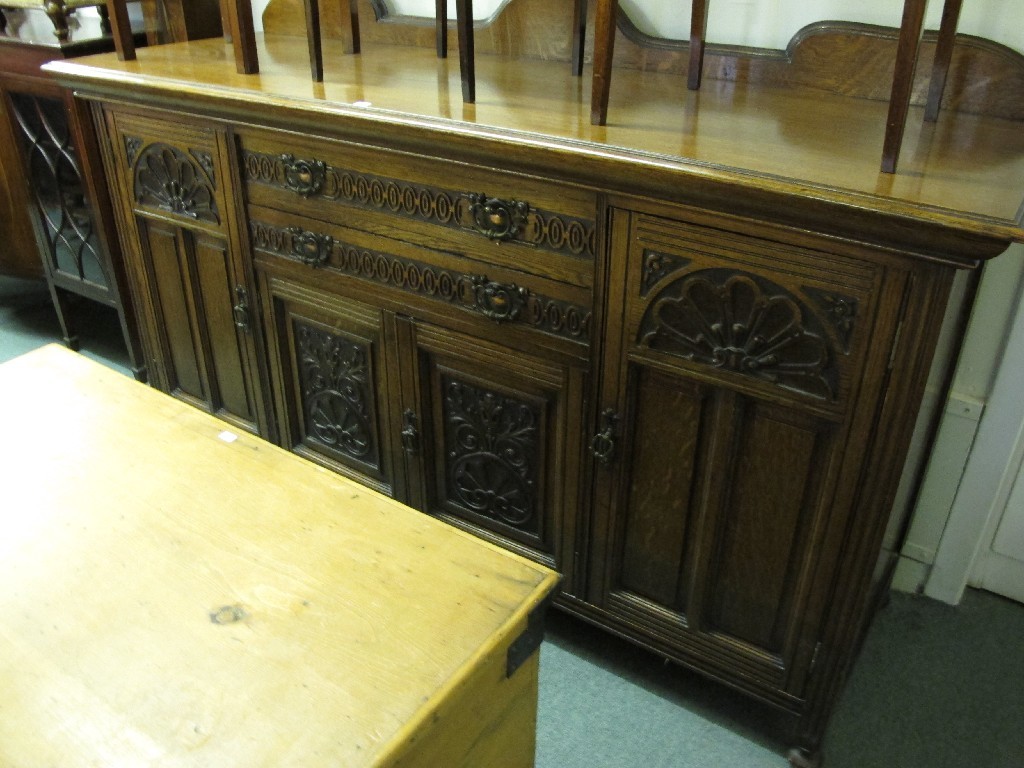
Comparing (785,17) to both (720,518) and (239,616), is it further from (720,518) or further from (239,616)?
(239,616)

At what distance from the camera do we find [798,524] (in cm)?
130

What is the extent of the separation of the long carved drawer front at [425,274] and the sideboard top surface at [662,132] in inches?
7.3

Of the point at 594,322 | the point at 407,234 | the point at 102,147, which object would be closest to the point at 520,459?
the point at 594,322

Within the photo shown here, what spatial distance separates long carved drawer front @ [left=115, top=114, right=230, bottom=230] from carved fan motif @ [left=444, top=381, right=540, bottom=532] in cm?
70

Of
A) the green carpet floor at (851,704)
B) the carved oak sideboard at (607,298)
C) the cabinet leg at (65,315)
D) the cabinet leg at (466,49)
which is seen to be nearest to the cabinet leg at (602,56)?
the carved oak sideboard at (607,298)

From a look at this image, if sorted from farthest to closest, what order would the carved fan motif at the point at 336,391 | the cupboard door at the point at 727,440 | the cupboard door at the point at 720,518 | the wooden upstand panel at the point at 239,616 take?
the carved fan motif at the point at 336,391, the cupboard door at the point at 720,518, the cupboard door at the point at 727,440, the wooden upstand panel at the point at 239,616

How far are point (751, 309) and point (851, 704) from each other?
0.91 m

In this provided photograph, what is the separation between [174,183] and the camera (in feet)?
6.12

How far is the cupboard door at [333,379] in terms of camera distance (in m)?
1.71

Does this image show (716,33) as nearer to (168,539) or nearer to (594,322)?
(594,322)

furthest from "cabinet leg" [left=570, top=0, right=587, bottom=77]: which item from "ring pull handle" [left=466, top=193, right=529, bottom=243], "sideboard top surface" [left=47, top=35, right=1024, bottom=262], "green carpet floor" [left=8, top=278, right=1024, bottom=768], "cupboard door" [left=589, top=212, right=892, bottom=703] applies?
"green carpet floor" [left=8, top=278, right=1024, bottom=768]

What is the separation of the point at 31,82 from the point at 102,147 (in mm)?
550

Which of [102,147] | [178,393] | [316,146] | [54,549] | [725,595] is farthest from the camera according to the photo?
[178,393]

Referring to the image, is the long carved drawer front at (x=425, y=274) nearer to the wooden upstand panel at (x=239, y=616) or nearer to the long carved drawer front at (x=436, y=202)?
the long carved drawer front at (x=436, y=202)
